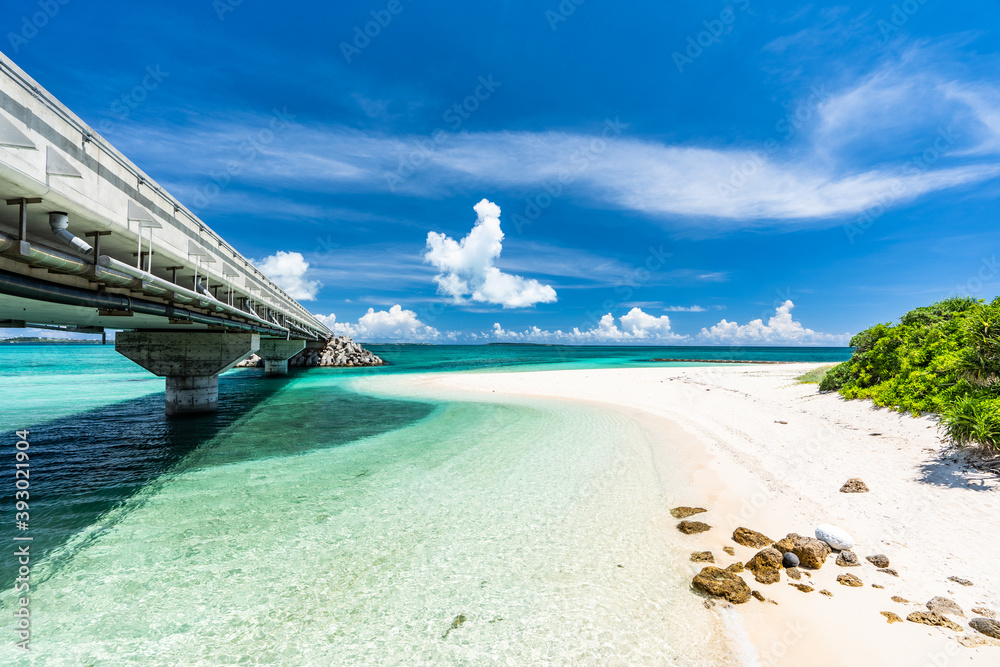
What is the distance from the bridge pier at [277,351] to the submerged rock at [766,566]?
48095 mm

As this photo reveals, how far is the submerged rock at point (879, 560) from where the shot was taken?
239 inches

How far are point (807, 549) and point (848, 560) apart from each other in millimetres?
543

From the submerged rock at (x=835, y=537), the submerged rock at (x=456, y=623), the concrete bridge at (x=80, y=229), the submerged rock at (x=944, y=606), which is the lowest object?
the submerged rock at (x=456, y=623)

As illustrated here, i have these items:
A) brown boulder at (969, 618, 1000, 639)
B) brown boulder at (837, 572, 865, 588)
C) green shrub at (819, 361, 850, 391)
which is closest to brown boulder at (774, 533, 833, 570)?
brown boulder at (837, 572, 865, 588)

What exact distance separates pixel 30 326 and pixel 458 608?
930 inches

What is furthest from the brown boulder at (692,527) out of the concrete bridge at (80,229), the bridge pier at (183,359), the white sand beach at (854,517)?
the bridge pier at (183,359)

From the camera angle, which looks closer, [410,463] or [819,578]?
[819,578]

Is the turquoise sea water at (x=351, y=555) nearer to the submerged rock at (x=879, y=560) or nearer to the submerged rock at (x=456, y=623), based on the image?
the submerged rock at (x=456, y=623)

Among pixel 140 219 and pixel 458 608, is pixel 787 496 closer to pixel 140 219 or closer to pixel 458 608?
pixel 458 608

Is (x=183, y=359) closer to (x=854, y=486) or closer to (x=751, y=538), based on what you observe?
(x=751, y=538)

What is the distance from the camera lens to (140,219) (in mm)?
8359

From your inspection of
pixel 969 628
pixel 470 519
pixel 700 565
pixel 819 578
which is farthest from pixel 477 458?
pixel 969 628

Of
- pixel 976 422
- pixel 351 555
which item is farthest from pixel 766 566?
pixel 976 422

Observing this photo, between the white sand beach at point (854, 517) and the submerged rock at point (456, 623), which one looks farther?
the submerged rock at point (456, 623)
